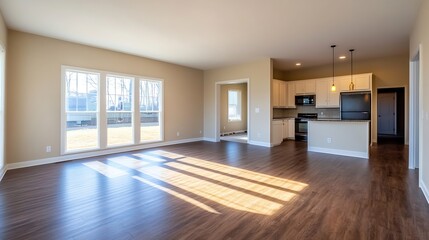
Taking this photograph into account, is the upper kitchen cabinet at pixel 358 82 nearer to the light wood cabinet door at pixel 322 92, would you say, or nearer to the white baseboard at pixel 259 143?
the light wood cabinet door at pixel 322 92

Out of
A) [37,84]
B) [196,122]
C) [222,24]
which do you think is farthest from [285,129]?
[37,84]

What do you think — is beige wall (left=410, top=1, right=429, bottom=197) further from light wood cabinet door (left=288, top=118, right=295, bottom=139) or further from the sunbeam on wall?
light wood cabinet door (left=288, top=118, right=295, bottom=139)

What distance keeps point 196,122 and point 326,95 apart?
4.81m

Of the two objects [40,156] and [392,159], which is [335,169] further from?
[40,156]

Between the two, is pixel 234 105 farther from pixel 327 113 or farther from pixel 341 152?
pixel 341 152

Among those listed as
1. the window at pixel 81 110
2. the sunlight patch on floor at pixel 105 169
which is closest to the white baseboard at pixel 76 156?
the window at pixel 81 110

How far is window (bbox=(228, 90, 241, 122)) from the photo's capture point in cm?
1047

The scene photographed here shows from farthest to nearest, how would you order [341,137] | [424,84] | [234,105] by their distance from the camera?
[234,105], [341,137], [424,84]

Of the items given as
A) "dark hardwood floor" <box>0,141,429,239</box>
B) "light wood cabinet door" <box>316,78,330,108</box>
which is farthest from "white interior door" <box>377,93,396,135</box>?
"dark hardwood floor" <box>0,141,429,239</box>

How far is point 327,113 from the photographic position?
8242mm

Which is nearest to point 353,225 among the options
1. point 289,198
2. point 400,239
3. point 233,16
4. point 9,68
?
point 400,239

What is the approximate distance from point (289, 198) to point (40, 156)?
5.13m

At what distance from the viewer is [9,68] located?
4359 millimetres

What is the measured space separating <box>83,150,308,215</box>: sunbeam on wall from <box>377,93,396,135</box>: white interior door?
846cm
